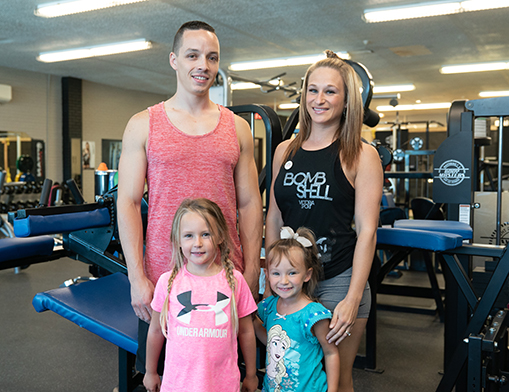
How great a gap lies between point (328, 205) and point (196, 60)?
58 centimetres

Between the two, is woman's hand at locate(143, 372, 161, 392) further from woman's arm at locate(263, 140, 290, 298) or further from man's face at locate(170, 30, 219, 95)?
man's face at locate(170, 30, 219, 95)

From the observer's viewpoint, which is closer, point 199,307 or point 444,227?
point 199,307

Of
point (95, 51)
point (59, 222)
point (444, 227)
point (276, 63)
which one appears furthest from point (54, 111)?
point (444, 227)

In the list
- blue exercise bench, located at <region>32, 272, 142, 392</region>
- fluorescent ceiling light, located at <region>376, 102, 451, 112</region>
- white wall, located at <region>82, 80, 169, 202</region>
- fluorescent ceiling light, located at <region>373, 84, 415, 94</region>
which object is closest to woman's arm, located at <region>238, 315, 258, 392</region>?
blue exercise bench, located at <region>32, 272, 142, 392</region>

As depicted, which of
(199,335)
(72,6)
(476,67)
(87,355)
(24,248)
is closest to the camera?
(199,335)

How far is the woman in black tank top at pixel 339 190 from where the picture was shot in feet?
4.71

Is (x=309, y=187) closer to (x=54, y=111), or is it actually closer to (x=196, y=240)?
(x=196, y=240)

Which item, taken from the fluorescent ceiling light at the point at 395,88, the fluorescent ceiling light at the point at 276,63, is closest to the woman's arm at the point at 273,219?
the fluorescent ceiling light at the point at 276,63

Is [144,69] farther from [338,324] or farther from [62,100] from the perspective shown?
[338,324]

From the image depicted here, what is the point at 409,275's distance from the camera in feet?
17.4

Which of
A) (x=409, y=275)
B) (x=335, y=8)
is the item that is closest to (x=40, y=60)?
(x=335, y=8)

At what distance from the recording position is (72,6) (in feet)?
17.6

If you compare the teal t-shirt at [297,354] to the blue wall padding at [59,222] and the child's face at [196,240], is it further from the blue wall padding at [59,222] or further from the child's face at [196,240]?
the blue wall padding at [59,222]

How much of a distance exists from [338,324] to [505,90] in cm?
1107
